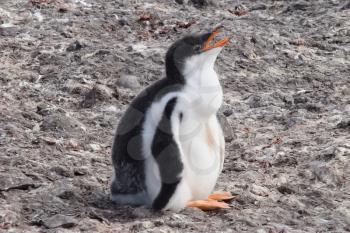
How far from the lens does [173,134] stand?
465 cm

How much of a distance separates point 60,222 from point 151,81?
3.32 metres

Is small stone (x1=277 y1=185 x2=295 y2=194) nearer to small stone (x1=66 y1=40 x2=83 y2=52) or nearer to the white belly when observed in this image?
the white belly

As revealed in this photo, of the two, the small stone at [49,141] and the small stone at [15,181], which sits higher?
the small stone at [15,181]

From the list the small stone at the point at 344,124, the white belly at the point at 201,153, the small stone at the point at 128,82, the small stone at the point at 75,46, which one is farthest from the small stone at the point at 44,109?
the small stone at the point at 344,124

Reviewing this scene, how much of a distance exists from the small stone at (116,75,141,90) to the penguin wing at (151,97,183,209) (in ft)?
9.35

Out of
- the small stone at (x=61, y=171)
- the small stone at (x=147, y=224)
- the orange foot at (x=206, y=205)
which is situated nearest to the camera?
the small stone at (x=147, y=224)

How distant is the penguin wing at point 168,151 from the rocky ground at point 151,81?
23cm

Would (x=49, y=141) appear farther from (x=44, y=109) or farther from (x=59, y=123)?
(x=44, y=109)

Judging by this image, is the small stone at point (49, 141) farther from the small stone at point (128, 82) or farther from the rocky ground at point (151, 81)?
the small stone at point (128, 82)

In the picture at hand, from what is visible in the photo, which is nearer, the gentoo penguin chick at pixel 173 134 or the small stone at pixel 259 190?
the gentoo penguin chick at pixel 173 134

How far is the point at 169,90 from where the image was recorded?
15.5ft

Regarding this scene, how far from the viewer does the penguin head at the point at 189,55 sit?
4.74 metres

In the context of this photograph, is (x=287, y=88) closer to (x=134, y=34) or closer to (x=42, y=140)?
(x=134, y=34)

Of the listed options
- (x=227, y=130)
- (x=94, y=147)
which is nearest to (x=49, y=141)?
(x=94, y=147)
